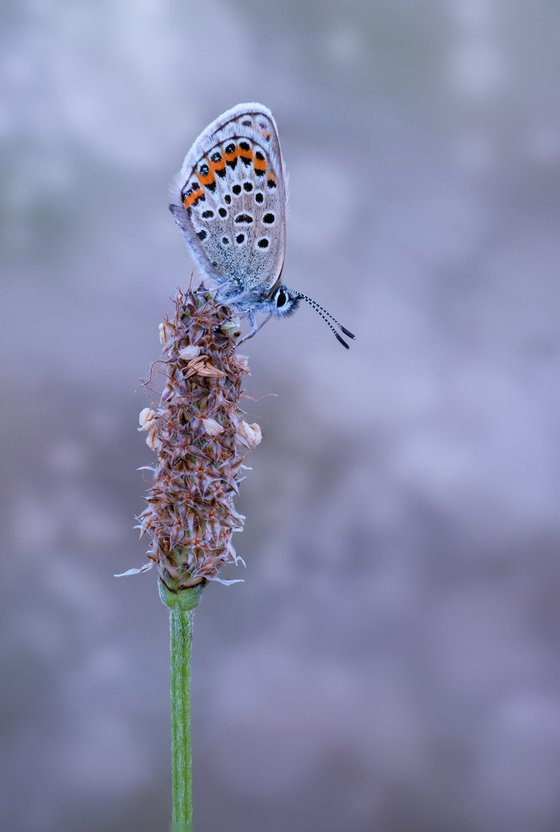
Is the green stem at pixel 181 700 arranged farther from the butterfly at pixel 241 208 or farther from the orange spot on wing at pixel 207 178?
the orange spot on wing at pixel 207 178

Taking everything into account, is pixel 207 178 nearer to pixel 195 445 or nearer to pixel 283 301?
pixel 283 301

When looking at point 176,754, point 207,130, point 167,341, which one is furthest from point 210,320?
point 176,754

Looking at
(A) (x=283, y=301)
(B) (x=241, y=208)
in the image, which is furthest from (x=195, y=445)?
(B) (x=241, y=208)

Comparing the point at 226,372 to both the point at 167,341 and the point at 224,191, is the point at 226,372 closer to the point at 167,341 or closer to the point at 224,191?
the point at 167,341

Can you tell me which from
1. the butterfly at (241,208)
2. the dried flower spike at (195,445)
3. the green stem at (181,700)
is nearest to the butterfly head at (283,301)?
the butterfly at (241,208)

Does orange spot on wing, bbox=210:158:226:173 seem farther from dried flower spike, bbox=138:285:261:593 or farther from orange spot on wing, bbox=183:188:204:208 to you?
dried flower spike, bbox=138:285:261:593

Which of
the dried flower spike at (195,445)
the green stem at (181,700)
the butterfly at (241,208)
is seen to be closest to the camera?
the green stem at (181,700)

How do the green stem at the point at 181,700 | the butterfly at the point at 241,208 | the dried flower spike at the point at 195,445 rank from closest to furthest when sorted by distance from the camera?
the green stem at the point at 181,700, the dried flower spike at the point at 195,445, the butterfly at the point at 241,208
